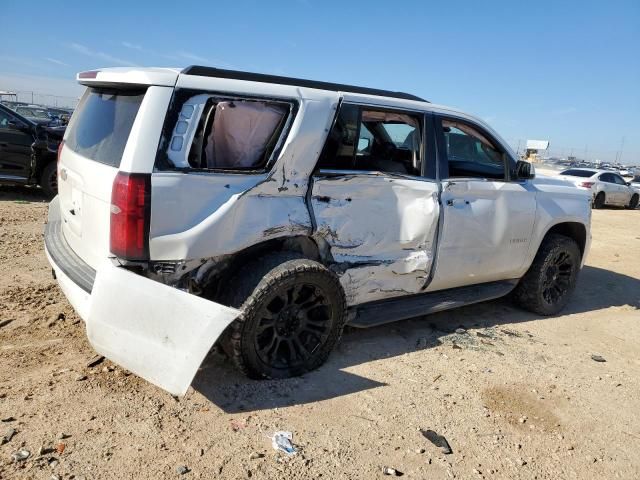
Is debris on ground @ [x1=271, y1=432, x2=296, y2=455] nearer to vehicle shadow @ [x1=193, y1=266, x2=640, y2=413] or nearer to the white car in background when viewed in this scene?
vehicle shadow @ [x1=193, y1=266, x2=640, y2=413]

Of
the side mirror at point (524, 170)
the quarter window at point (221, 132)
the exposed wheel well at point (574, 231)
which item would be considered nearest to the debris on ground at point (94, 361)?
the quarter window at point (221, 132)

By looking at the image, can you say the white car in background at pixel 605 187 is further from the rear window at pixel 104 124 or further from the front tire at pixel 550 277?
the rear window at pixel 104 124

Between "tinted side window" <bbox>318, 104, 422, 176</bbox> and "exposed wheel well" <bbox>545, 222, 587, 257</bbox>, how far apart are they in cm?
218

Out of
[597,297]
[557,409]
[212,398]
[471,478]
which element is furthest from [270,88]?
[597,297]

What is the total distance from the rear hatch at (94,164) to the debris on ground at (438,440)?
2120 millimetres

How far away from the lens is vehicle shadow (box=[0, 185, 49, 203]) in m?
9.38

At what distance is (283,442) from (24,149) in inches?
333

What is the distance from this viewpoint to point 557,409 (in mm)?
3389

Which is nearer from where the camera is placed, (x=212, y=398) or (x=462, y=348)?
(x=212, y=398)

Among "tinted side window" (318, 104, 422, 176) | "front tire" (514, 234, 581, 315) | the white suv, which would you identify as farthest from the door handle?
"front tire" (514, 234, 581, 315)

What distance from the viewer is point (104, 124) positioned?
3150mm

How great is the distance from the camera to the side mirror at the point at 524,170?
4629mm

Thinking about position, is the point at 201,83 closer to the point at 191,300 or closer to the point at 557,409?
the point at 191,300

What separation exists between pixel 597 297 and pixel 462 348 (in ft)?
9.65
